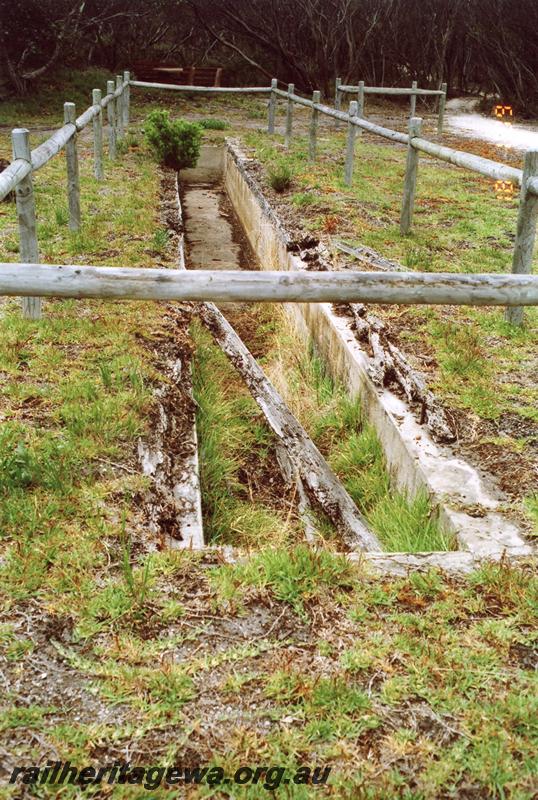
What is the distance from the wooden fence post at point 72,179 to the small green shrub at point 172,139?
5.05 m

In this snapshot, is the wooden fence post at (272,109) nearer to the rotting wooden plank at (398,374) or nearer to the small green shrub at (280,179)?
the small green shrub at (280,179)

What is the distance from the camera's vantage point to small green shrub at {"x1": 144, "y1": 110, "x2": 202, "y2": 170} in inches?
514

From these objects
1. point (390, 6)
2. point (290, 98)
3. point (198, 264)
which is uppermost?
point (390, 6)

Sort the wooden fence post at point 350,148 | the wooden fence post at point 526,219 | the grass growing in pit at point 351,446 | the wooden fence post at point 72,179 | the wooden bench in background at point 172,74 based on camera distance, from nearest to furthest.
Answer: the grass growing in pit at point 351,446
the wooden fence post at point 526,219
the wooden fence post at point 72,179
the wooden fence post at point 350,148
the wooden bench in background at point 172,74

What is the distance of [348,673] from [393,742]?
310mm

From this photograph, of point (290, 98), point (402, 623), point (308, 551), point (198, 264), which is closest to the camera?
point (402, 623)

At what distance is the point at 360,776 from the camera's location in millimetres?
2205

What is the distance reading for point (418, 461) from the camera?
412cm

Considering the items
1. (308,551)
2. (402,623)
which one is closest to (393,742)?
(402,623)

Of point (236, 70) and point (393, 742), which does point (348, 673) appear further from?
point (236, 70)

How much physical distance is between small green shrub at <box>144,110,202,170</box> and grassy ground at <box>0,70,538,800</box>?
10280 mm

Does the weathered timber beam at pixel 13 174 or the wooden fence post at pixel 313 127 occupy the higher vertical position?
the wooden fence post at pixel 313 127

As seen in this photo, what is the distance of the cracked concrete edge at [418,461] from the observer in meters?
3.46

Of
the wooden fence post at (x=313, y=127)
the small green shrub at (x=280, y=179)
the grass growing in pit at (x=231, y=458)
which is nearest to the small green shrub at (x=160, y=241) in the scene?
the grass growing in pit at (x=231, y=458)
